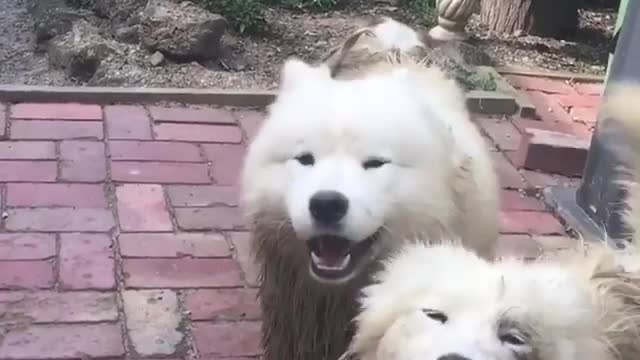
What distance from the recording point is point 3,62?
5.37 m

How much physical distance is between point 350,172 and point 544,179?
205 centimetres

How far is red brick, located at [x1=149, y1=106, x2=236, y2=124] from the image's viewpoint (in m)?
4.69

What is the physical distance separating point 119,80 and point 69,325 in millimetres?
1993

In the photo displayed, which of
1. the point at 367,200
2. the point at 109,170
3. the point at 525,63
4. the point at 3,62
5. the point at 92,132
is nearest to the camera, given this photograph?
the point at 367,200

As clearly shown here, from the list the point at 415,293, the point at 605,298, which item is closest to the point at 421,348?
the point at 415,293

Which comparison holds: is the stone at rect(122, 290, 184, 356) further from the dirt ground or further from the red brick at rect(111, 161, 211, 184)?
the dirt ground

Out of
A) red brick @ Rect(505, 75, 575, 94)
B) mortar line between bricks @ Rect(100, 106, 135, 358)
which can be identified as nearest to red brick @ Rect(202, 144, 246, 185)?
mortar line between bricks @ Rect(100, 106, 135, 358)

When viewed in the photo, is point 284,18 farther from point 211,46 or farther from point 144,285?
point 144,285

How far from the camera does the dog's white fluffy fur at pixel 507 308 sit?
193 cm

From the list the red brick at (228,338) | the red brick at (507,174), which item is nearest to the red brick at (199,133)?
the red brick at (507,174)

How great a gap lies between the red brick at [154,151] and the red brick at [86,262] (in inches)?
25.8

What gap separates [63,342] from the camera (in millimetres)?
3141

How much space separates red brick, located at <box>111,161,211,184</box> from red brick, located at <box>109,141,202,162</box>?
0.16 ft

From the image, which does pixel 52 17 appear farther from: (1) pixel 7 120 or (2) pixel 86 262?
(2) pixel 86 262
